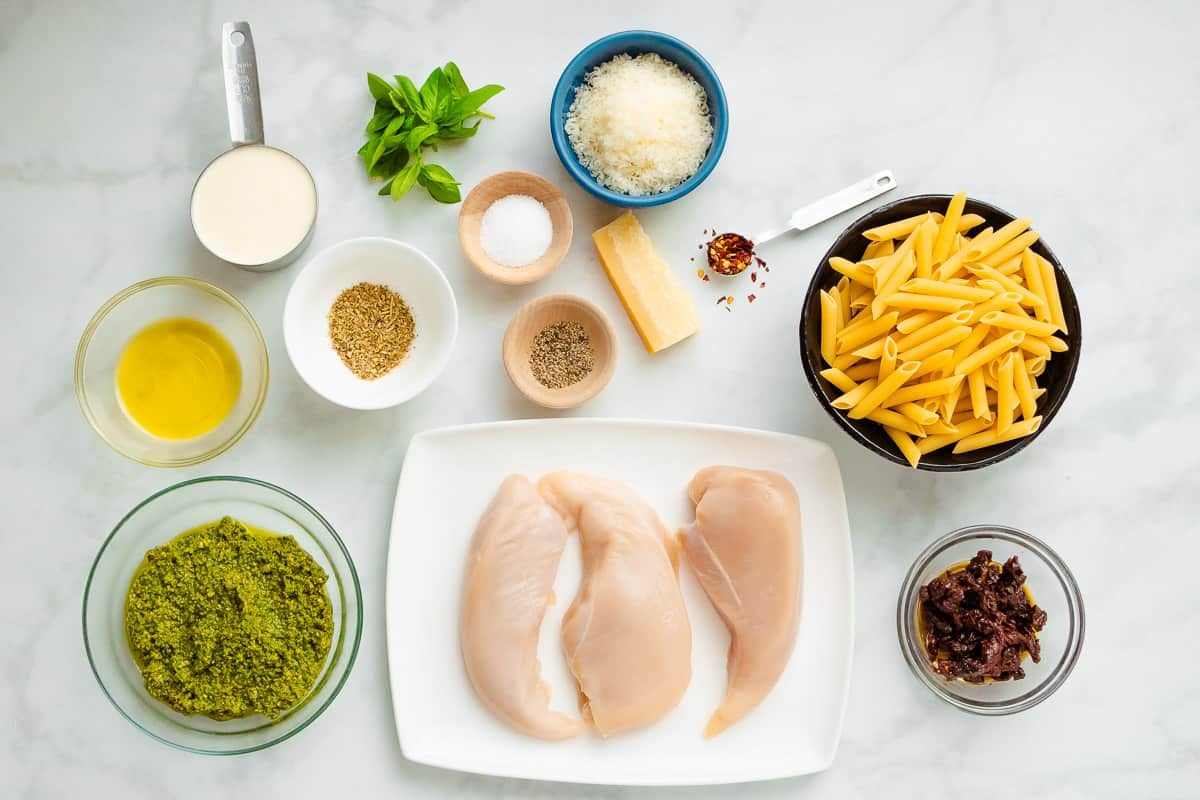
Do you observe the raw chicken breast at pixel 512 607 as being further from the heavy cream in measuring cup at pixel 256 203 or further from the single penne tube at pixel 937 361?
the single penne tube at pixel 937 361

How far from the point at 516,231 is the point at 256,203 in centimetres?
57

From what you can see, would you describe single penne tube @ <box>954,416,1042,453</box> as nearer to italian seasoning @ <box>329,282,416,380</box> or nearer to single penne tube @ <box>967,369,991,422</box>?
single penne tube @ <box>967,369,991,422</box>

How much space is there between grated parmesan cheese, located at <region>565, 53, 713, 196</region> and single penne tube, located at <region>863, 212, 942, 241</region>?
1.38ft

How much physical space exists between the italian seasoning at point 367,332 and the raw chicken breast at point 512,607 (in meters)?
A: 0.40

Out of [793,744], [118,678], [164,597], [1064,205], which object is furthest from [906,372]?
[118,678]

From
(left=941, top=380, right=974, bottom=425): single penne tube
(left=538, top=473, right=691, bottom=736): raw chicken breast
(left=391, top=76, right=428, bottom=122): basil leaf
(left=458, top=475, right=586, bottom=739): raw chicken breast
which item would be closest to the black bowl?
(left=941, top=380, right=974, bottom=425): single penne tube

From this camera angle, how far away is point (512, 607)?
2.05m

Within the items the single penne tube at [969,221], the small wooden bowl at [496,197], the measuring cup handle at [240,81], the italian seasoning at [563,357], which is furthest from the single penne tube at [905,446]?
the measuring cup handle at [240,81]

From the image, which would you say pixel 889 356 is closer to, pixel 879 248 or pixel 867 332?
pixel 867 332

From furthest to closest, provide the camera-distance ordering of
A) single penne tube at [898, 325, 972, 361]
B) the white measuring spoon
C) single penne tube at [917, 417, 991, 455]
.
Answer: the white measuring spoon, single penne tube at [917, 417, 991, 455], single penne tube at [898, 325, 972, 361]

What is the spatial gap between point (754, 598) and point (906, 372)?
0.61 meters

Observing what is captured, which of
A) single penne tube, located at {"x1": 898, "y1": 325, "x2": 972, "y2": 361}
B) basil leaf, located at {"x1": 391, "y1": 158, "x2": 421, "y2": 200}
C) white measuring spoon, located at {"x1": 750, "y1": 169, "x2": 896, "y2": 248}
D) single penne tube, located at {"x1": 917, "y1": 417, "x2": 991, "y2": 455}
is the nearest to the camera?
single penne tube, located at {"x1": 898, "y1": 325, "x2": 972, "y2": 361}

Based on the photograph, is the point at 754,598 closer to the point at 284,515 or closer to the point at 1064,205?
the point at 284,515

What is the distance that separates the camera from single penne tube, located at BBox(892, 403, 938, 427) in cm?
187
